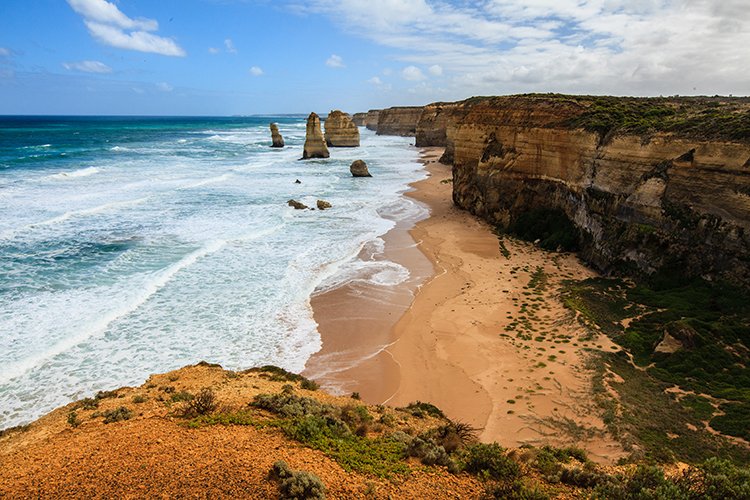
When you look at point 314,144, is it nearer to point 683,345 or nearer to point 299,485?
point 683,345

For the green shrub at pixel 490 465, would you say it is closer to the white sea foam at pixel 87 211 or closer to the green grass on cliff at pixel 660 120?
the green grass on cliff at pixel 660 120

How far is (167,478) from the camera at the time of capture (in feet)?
21.3

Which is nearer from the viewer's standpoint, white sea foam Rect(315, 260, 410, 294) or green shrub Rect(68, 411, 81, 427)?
green shrub Rect(68, 411, 81, 427)

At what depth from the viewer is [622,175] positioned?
19641mm

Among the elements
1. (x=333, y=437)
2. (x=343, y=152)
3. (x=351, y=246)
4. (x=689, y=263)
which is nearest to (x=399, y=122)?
(x=343, y=152)

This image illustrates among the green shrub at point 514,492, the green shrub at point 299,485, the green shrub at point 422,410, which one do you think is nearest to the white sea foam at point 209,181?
the green shrub at point 422,410

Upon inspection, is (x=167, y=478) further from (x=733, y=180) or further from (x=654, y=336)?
(x=733, y=180)

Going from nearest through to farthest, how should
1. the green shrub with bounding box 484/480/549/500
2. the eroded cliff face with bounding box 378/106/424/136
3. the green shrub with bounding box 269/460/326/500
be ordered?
1. the green shrub with bounding box 269/460/326/500
2. the green shrub with bounding box 484/480/549/500
3. the eroded cliff face with bounding box 378/106/424/136

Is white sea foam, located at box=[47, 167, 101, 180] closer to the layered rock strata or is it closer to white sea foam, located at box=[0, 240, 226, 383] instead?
white sea foam, located at box=[0, 240, 226, 383]

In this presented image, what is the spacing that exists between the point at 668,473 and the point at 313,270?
16538 millimetres

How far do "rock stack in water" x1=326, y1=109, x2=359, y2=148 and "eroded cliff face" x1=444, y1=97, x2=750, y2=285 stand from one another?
180 ft

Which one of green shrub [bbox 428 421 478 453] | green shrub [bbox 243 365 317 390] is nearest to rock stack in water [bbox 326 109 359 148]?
green shrub [bbox 243 365 317 390]

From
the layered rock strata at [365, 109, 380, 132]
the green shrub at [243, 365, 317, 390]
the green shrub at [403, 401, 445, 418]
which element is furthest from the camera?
the layered rock strata at [365, 109, 380, 132]

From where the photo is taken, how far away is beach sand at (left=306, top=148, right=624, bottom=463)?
11000 mm
